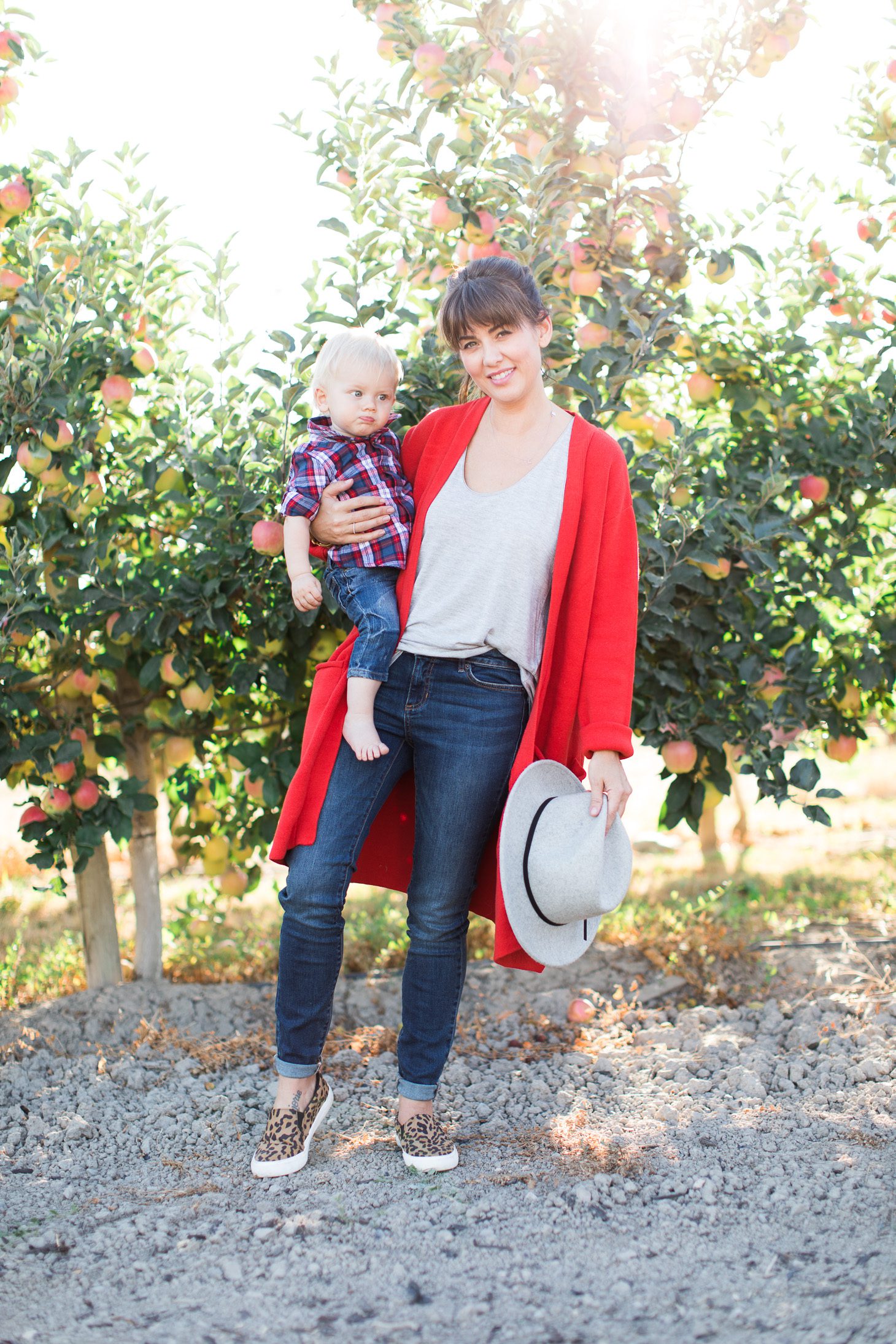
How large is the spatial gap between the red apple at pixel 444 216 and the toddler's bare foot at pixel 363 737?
1.41 m

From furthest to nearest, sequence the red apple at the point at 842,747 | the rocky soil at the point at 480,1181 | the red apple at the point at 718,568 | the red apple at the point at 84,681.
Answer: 1. the red apple at the point at 842,747
2. the red apple at the point at 84,681
3. the red apple at the point at 718,568
4. the rocky soil at the point at 480,1181

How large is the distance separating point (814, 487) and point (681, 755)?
75 cm

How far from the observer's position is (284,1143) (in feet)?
6.73

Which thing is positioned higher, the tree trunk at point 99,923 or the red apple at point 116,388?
the red apple at point 116,388

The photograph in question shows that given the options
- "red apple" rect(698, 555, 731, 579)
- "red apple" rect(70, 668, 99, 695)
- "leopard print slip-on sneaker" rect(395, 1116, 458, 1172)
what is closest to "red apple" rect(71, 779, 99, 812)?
"red apple" rect(70, 668, 99, 695)

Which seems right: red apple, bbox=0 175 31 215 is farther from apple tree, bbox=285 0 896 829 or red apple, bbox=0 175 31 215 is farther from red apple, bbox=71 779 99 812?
red apple, bbox=71 779 99 812

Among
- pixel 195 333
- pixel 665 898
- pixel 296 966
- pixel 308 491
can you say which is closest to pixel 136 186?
pixel 195 333

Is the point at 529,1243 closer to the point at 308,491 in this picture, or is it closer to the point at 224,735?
the point at 308,491

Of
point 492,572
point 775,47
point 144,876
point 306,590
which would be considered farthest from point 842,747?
point 144,876

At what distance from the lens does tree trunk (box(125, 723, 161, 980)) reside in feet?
10.5

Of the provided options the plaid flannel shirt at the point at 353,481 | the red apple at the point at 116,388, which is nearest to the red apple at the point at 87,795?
the red apple at the point at 116,388

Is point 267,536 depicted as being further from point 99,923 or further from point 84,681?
point 99,923

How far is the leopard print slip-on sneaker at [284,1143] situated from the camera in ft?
6.70

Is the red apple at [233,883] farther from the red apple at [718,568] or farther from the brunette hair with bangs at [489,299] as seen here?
the brunette hair with bangs at [489,299]
